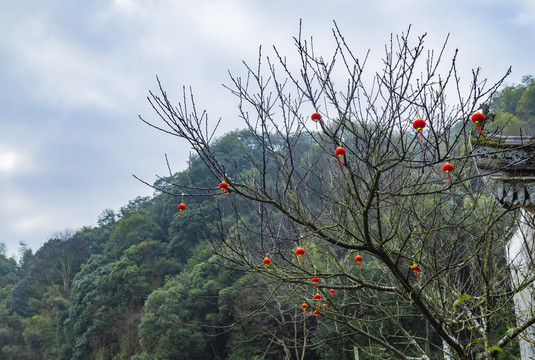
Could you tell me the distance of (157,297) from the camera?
471 inches

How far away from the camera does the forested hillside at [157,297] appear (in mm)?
10492

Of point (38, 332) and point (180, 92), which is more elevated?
point (180, 92)

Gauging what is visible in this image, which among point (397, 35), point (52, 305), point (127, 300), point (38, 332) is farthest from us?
point (52, 305)

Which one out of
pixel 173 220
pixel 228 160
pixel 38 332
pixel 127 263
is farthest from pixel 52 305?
pixel 228 160

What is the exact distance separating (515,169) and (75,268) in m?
21.2

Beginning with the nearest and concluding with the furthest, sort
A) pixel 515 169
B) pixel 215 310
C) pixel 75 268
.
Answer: pixel 515 169 → pixel 215 310 → pixel 75 268

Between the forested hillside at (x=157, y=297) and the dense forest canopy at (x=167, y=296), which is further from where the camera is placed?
the forested hillside at (x=157, y=297)

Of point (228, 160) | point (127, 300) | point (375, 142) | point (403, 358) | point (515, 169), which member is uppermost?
point (228, 160)

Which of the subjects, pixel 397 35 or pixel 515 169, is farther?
pixel 515 169

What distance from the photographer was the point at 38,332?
607 inches

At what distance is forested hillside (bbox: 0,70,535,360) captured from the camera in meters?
10.5

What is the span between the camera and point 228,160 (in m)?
20.4

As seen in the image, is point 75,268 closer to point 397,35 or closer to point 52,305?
point 52,305

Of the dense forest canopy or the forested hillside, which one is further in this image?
the forested hillside
